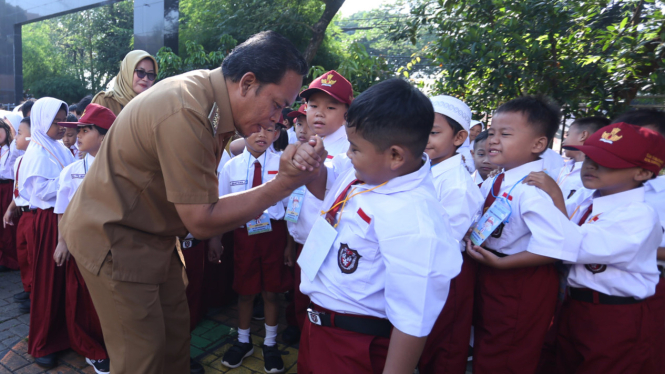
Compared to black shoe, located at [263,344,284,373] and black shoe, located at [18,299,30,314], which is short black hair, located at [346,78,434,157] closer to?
black shoe, located at [263,344,284,373]

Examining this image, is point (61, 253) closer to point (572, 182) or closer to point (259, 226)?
point (259, 226)

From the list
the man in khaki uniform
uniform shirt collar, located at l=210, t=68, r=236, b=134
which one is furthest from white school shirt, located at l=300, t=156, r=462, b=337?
uniform shirt collar, located at l=210, t=68, r=236, b=134

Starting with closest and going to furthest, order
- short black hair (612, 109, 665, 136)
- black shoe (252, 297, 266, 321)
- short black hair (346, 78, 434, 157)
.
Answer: short black hair (346, 78, 434, 157) < short black hair (612, 109, 665, 136) < black shoe (252, 297, 266, 321)

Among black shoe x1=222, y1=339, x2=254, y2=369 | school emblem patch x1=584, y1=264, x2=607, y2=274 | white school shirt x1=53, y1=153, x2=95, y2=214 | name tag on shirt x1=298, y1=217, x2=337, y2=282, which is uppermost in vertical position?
name tag on shirt x1=298, y1=217, x2=337, y2=282

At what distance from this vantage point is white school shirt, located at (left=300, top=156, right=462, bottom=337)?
1495 millimetres

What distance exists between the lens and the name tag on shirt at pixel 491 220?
231 cm

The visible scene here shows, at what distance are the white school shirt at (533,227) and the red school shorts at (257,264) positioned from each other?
1.68 meters

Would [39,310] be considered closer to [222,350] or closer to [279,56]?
[222,350]

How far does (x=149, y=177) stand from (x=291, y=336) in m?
2.15

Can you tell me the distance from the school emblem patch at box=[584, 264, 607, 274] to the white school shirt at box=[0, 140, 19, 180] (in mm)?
5801

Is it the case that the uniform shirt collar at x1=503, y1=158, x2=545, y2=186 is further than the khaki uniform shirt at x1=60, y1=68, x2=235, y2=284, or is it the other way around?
the uniform shirt collar at x1=503, y1=158, x2=545, y2=186

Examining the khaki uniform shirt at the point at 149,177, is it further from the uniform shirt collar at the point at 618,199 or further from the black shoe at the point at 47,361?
the uniform shirt collar at the point at 618,199

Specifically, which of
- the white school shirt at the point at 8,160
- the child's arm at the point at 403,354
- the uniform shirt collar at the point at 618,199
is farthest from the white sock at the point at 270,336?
the white school shirt at the point at 8,160

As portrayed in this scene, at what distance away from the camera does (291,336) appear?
3.62 meters
